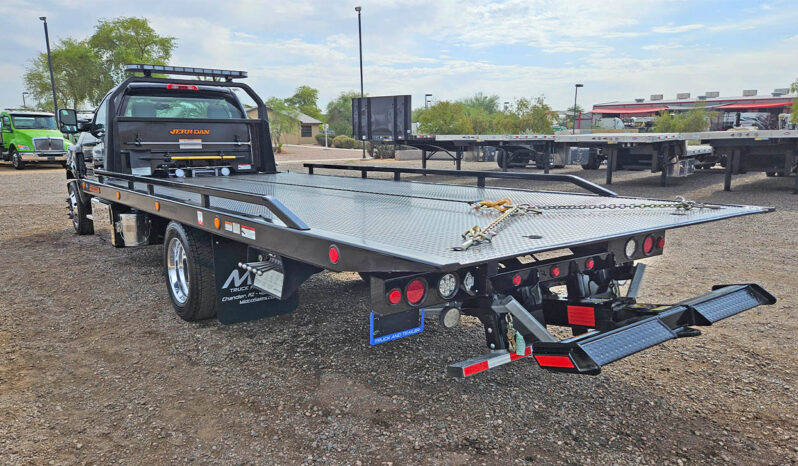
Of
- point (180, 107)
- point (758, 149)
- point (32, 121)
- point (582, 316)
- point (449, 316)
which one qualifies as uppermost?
point (32, 121)

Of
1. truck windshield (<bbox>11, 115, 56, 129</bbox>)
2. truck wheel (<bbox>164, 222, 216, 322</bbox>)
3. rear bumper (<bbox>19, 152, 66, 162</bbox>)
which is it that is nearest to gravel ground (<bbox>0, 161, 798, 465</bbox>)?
truck wheel (<bbox>164, 222, 216, 322</bbox>)

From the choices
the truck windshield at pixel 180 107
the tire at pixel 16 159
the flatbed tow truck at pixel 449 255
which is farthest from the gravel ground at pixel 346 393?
the tire at pixel 16 159

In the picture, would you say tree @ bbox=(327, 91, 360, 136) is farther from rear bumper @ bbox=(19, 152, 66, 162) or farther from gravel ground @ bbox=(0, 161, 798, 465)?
gravel ground @ bbox=(0, 161, 798, 465)

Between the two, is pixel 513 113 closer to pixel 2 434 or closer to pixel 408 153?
pixel 408 153

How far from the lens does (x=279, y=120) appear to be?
154ft

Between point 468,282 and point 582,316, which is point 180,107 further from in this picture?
point 582,316

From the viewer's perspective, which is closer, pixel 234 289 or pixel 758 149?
pixel 234 289

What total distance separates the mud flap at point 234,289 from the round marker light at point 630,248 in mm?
2278

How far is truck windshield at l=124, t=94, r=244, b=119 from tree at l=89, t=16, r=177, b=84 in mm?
41931

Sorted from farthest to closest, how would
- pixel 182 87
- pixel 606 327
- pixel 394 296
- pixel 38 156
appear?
1. pixel 38 156
2. pixel 182 87
3. pixel 606 327
4. pixel 394 296

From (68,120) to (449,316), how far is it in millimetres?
6271

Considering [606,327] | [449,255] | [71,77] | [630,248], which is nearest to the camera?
[449,255]

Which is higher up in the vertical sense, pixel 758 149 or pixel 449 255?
pixel 758 149

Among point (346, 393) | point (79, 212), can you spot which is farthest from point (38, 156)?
point (346, 393)
